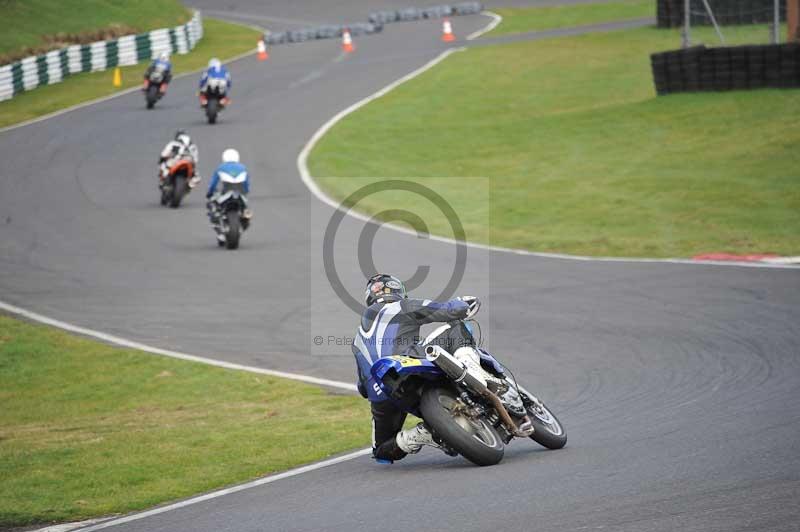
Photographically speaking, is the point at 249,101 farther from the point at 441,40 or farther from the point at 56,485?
the point at 56,485

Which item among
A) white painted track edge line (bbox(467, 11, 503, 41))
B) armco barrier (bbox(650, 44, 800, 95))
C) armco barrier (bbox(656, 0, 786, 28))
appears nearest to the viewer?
armco barrier (bbox(650, 44, 800, 95))

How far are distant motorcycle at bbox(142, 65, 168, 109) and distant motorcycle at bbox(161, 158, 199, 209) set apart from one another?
1153 cm

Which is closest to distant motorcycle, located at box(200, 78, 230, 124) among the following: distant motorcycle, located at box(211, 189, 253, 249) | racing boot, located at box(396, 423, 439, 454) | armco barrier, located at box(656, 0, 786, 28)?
distant motorcycle, located at box(211, 189, 253, 249)

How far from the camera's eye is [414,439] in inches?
333

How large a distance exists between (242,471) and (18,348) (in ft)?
21.6

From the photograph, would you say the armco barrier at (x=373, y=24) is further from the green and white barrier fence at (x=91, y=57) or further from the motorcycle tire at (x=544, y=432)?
the motorcycle tire at (x=544, y=432)

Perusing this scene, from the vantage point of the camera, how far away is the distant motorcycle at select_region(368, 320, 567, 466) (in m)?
7.93

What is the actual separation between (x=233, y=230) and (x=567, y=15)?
36351 mm

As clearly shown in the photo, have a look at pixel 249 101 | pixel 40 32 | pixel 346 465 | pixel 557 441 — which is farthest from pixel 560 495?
pixel 40 32

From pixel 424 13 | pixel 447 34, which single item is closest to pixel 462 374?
pixel 447 34

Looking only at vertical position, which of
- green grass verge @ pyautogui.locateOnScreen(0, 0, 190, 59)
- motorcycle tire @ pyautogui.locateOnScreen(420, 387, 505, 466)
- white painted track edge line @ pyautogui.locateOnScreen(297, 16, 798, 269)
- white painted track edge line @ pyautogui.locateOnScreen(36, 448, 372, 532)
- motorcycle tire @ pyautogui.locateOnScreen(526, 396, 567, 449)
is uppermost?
green grass verge @ pyautogui.locateOnScreen(0, 0, 190, 59)

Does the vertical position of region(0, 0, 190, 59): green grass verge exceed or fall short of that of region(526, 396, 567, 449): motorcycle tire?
it exceeds it

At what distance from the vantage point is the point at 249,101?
3659cm

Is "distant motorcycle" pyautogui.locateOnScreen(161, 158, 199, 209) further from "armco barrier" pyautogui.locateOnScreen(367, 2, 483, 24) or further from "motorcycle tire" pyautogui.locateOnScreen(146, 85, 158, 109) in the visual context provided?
"armco barrier" pyautogui.locateOnScreen(367, 2, 483, 24)
